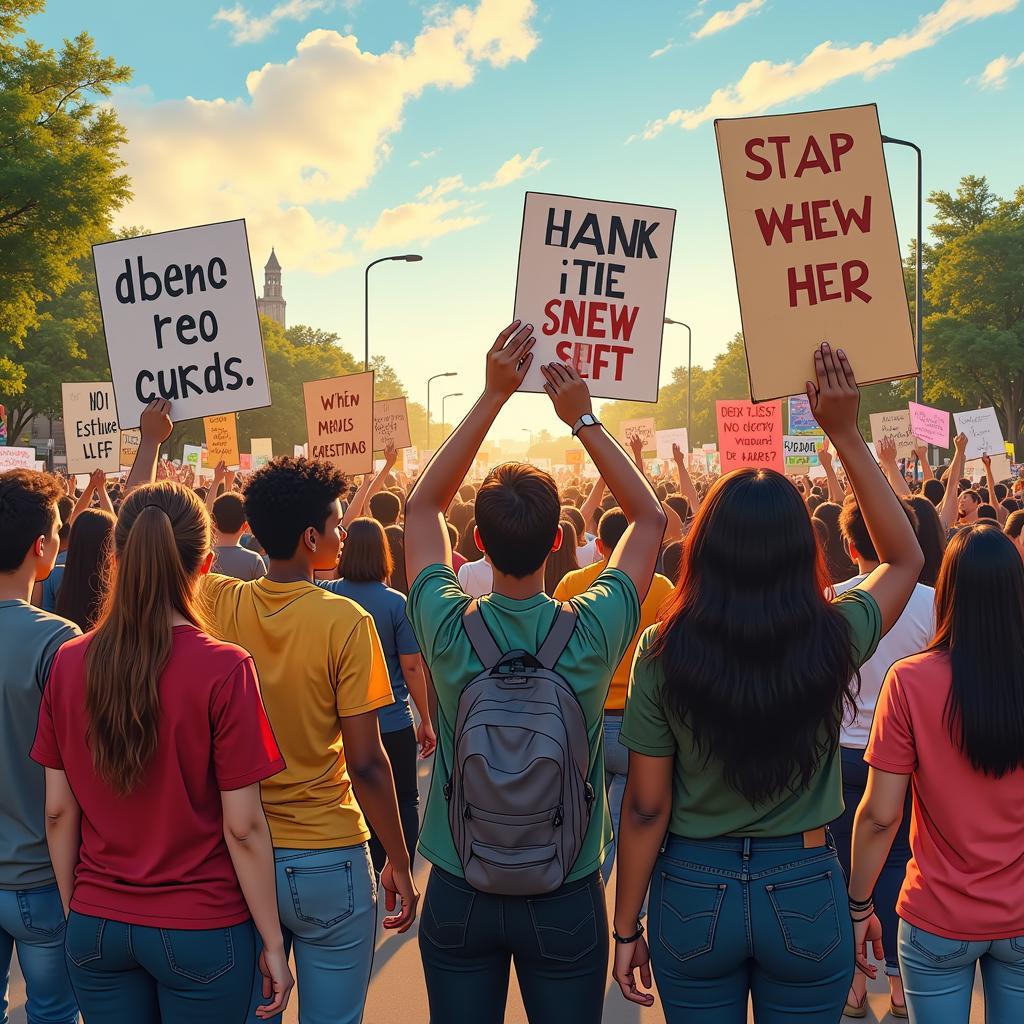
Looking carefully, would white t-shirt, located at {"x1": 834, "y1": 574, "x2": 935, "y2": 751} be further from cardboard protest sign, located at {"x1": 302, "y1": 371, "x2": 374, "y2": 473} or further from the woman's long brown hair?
cardboard protest sign, located at {"x1": 302, "y1": 371, "x2": 374, "y2": 473}

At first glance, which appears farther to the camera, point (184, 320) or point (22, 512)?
point (184, 320)

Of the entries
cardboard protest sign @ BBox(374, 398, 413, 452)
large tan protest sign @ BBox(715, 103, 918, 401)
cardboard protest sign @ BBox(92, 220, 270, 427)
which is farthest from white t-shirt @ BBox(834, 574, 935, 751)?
cardboard protest sign @ BBox(374, 398, 413, 452)

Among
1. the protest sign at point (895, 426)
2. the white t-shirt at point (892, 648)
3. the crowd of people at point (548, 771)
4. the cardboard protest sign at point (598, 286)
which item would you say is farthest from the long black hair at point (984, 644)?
the protest sign at point (895, 426)

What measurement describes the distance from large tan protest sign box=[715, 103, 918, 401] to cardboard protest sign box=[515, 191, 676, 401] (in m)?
0.44

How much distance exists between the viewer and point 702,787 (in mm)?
2482

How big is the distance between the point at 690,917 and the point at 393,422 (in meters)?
11.9

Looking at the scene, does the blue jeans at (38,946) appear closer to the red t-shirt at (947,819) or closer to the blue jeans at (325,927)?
the blue jeans at (325,927)

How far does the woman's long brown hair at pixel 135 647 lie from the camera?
235cm

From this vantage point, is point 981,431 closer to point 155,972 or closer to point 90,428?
point 90,428

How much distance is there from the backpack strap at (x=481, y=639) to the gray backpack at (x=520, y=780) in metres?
0.04

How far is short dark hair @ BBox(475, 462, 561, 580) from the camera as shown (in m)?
2.54

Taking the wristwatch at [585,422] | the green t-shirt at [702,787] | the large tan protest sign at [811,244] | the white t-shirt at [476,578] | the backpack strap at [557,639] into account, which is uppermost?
the large tan protest sign at [811,244]

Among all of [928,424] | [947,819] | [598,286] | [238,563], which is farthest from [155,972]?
[928,424]

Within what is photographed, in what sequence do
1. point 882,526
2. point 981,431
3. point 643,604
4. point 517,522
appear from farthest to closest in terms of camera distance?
point 981,431 < point 643,604 < point 882,526 < point 517,522
